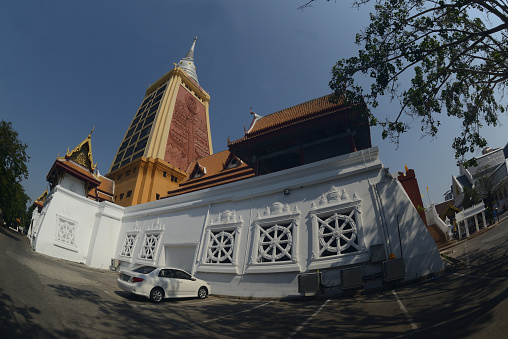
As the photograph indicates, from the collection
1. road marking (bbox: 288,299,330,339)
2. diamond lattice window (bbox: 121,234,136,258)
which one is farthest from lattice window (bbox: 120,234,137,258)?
road marking (bbox: 288,299,330,339)

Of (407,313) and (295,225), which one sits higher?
(295,225)

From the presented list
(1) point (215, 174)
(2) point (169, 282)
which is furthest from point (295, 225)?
(1) point (215, 174)

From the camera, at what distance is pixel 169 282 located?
8969mm

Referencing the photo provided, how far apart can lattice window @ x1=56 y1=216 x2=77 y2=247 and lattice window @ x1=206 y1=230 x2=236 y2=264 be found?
10712mm

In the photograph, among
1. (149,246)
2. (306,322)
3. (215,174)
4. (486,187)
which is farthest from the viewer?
(486,187)

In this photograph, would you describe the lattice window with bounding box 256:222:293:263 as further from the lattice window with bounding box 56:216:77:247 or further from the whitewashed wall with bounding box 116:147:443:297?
the lattice window with bounding box 56:216:77:247

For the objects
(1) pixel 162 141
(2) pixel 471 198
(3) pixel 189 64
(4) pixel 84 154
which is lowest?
(2) pixel 471 198

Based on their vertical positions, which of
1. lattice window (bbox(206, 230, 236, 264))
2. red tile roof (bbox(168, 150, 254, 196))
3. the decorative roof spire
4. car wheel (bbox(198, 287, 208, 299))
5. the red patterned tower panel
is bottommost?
car wheel (bbox(198, 287, 208, 299))

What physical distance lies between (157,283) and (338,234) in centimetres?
645

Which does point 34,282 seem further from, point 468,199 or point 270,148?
point 468,199

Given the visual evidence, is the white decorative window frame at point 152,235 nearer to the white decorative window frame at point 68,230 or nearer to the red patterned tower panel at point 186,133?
the white decorative window frame at point 68,230

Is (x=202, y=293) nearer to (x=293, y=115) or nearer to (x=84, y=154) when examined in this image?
(x=293, y=115)

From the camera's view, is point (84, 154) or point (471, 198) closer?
point (84, 154)

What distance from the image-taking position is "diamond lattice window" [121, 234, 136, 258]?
55.9 ft
